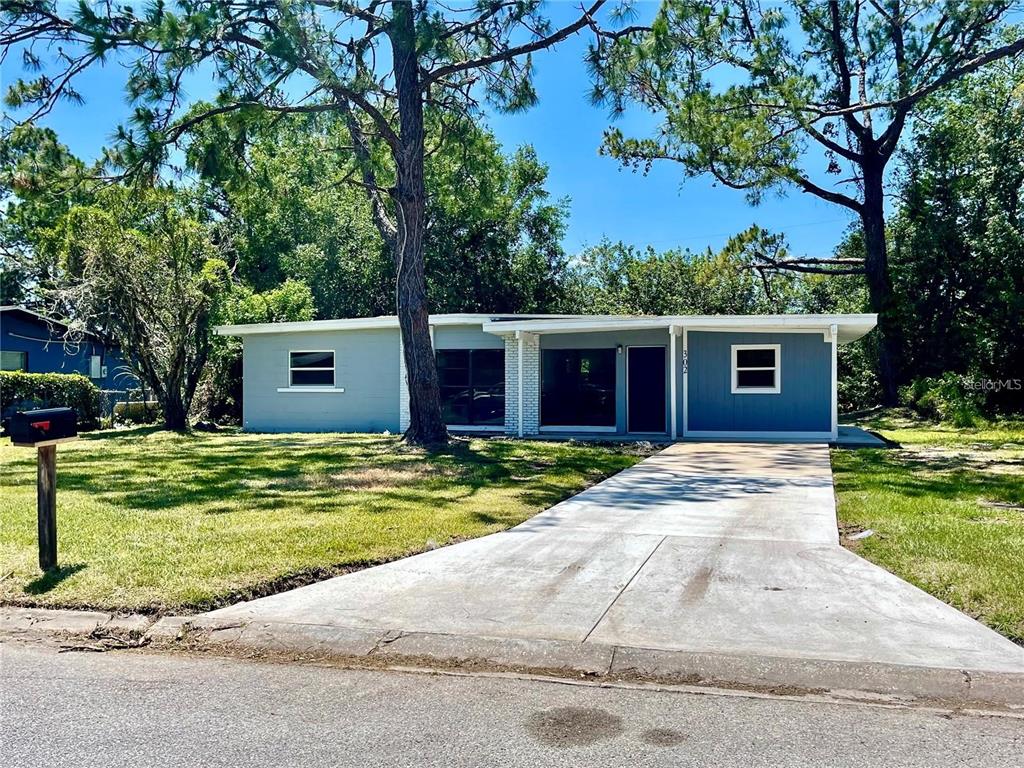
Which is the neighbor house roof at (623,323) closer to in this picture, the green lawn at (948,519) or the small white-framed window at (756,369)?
the small white-framed window at (756,369)

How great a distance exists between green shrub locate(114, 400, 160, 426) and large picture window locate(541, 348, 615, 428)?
1243 centimetres

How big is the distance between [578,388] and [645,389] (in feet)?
5.10

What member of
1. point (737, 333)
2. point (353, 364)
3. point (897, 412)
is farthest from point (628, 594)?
point (897, 412)

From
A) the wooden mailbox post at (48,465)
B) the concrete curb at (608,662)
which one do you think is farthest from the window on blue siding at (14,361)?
the concrete curb at (608,662)

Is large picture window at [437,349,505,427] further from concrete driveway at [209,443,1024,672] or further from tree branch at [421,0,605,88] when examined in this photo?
concrete driveway at [209,443,1024,672]

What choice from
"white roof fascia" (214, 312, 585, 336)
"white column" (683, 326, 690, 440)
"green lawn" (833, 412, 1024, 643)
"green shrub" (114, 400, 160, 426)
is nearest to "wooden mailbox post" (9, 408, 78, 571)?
"green lawn" (833, 412, 1024, 643)

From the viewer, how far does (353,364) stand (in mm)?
21266

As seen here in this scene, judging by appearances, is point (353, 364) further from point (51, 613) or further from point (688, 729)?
point (688, 729)

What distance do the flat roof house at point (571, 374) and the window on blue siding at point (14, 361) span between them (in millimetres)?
12498

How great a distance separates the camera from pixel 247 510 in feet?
29.3

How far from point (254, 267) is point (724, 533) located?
3098cm

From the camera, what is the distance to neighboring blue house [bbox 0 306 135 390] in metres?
29.3

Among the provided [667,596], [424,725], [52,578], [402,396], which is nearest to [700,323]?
[402,396]

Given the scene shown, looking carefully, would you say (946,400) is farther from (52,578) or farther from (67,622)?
(67,622)
